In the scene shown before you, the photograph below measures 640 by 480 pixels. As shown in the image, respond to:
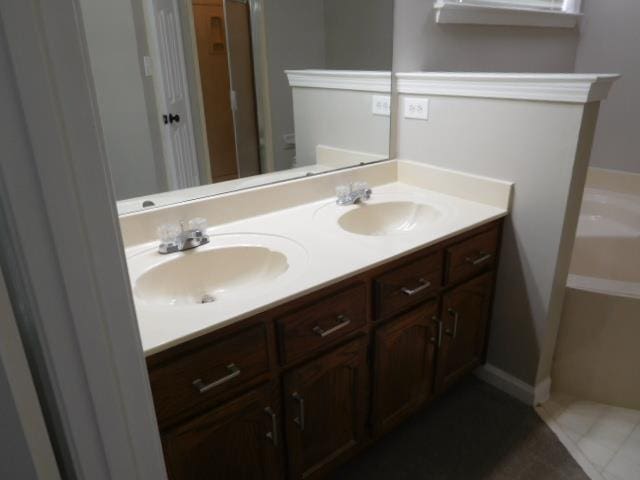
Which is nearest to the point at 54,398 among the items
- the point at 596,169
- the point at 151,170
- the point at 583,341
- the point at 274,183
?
the point at 151,170

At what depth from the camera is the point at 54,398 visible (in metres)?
0.49

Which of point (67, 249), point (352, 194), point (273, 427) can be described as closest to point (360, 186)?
point (352, 194)

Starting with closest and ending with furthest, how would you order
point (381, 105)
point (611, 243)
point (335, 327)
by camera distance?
point (335, 327) → point (381, 105) → point (611, 243)

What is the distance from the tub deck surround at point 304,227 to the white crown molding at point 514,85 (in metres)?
0.30

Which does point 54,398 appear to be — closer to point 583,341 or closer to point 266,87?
point 266,87

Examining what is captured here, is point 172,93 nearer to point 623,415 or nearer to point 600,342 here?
point 600,342

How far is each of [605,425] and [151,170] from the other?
182 centimetres

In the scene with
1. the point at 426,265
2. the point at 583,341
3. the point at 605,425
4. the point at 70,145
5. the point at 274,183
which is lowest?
the point at 605,425

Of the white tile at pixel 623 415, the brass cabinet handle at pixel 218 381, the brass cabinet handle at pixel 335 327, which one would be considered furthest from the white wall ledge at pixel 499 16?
the white tile at pixel 623 415

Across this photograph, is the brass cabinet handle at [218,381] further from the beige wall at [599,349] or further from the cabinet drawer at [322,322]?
the beige wall at [599,349]

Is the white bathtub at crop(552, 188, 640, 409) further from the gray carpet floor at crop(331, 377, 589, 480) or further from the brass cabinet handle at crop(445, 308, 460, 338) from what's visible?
the brass cabinet handle at crop(445, 308, 460, 338)

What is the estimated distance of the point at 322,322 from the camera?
119 centimetres

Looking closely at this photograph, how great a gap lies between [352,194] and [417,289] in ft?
1.52

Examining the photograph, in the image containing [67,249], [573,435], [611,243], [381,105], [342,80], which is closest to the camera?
[67,249]
